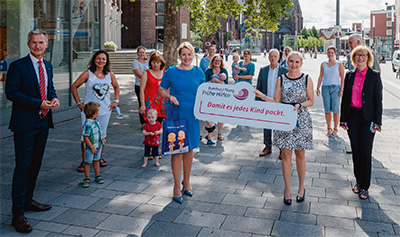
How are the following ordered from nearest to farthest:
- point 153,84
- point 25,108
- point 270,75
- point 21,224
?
point 21,224 → point 25,108 → point 153,84 → point 270,75

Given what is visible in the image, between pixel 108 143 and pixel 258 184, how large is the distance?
4019 mm

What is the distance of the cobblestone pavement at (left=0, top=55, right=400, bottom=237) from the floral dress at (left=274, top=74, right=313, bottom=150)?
0.73 m

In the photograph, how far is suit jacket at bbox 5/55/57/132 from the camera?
4.49m

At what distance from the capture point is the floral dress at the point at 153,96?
7.52 meters

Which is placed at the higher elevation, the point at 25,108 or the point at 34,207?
the point at 25,108

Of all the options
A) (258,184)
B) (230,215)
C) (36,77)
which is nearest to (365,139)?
(258,184)

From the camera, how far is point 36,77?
4.63 metres

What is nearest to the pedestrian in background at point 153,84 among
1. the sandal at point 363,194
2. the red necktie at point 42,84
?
the red necktie at point 42,84

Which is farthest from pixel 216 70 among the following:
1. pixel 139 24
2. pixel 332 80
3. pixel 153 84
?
pixel 139 24

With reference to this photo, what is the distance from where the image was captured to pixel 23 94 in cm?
450

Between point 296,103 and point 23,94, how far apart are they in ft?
9.99

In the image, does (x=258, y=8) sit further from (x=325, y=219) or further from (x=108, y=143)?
(x=325, y=219)

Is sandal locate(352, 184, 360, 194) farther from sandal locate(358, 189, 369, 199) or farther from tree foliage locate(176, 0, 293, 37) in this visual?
tree foliage locate(176, 0, 293, 37)

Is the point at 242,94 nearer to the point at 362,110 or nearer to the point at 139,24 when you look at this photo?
the point at 362,110
